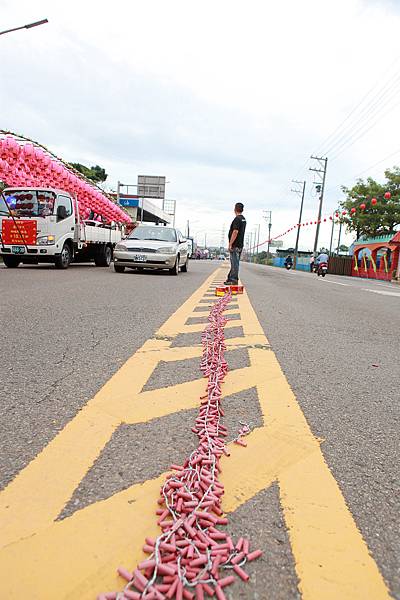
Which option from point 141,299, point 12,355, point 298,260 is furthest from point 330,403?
point 298,260

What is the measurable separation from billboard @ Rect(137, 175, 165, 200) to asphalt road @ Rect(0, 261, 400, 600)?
151ft

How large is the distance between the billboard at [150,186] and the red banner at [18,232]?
39633 millimetres

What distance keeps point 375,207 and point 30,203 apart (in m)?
37.9

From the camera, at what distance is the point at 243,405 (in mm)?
2307

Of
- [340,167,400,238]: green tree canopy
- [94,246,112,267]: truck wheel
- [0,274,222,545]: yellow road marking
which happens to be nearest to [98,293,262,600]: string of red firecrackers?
[0,274,222,545]: yellow road marking

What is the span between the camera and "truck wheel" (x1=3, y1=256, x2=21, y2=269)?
11984 millimetres

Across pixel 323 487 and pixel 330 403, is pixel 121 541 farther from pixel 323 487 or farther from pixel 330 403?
pixel 330 403

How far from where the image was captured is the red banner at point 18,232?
11.2 meters

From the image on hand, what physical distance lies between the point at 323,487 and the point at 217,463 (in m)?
0.39

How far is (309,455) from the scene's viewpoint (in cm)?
175

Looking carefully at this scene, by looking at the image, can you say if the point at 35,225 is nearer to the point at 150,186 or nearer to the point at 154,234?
the point at 154,234

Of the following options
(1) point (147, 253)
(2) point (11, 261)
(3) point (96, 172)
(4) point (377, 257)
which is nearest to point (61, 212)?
(2) point (11, 261)

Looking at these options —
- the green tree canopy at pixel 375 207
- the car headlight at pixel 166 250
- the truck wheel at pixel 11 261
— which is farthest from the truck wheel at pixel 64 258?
the green tree canopy at pixel 375 207

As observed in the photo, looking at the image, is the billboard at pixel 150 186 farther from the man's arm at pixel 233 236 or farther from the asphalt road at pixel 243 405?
the asphalt road at pixel 243 405
